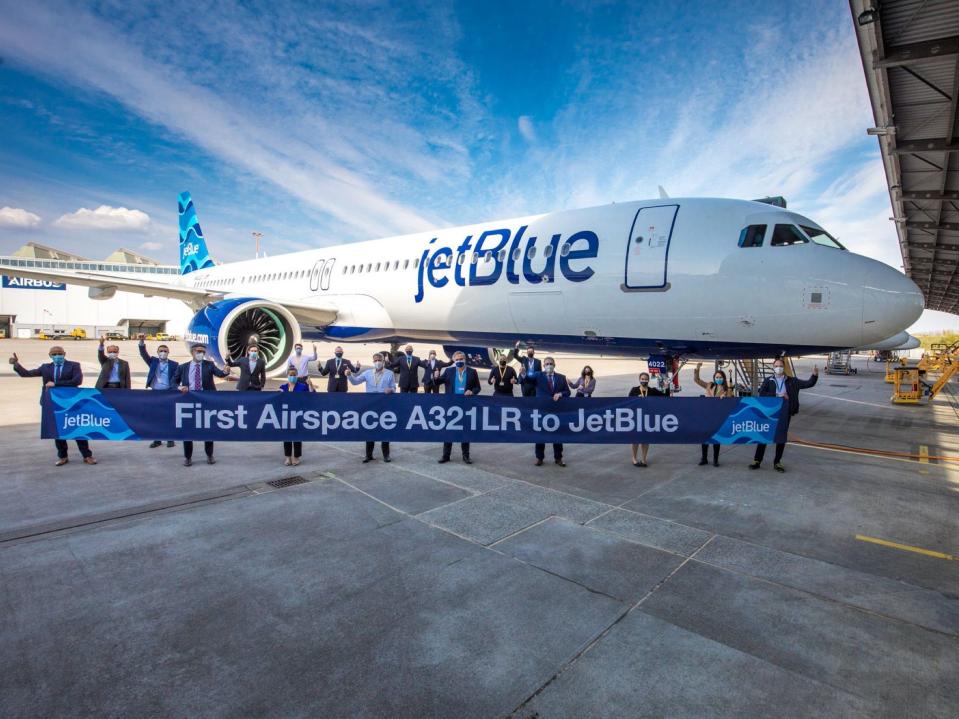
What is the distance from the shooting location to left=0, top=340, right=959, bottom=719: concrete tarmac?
2867 mm

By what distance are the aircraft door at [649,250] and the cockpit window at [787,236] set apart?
159 cm

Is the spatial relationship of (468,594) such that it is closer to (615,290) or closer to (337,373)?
(337,373)

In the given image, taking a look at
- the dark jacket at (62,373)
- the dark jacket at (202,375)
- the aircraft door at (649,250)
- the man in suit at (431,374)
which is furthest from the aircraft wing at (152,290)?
the aircraft door at (649,250)

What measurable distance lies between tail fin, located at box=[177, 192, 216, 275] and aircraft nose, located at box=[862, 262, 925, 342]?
→ 86.3ft

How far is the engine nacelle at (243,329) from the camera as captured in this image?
38.1 feet

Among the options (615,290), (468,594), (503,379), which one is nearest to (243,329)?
(503,379)

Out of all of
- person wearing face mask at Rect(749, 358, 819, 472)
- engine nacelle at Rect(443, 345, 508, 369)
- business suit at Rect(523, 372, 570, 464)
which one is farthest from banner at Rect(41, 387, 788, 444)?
engine nacelle at Rect(443, 345, 508, 369)

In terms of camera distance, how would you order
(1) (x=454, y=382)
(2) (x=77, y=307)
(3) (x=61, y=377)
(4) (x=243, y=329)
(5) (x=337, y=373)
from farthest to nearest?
(2) (x=77, y=307)
(4) (x=243, y=329)
(5) (x=337, y=373)
(1) (x=454, y=382)
(3) (x=61, y=377)

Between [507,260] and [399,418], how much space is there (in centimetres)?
464

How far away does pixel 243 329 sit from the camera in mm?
12625

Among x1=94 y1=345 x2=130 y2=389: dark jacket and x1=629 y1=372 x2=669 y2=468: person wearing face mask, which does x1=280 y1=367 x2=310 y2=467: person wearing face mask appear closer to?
x1=94 y1=345 x2=130 y2=389: dark jacket

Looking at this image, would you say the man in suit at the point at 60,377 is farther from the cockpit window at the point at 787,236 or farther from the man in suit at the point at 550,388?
the cockpit window at the point at 787,236

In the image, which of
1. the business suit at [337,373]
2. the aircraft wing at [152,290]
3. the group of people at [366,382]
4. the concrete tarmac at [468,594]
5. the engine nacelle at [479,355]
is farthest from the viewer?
the engine nacelle at [479,355]

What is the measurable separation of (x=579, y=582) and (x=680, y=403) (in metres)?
4.19
